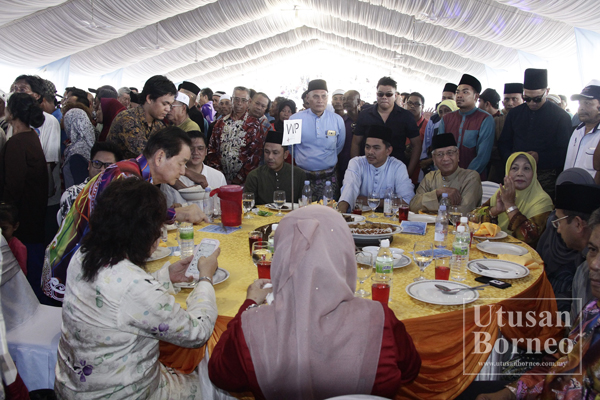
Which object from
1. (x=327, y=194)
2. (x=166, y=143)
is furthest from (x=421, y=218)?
(x=166, y=143)

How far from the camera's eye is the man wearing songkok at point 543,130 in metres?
4.51

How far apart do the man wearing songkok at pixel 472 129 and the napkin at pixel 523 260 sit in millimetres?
2529

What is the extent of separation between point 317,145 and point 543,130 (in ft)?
7.58

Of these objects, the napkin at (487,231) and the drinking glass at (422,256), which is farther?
the napkin at (487,231)

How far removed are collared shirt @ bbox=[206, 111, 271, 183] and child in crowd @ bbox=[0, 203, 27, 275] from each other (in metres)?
2.25

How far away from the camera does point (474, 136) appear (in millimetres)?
4719

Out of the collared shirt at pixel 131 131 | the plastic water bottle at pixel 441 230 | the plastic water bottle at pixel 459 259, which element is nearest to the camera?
→ the plastic water bottle at pixel 459 259

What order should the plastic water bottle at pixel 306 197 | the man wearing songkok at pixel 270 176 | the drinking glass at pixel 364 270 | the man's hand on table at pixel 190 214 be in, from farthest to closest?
the man wearing songkok at pixel 270 176
the plastic water bottle at pixel 306 197
the man's hand on table at pixel 190 214
the drinking glass at pixel 364 270

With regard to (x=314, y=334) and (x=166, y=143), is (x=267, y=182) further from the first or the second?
(x=314, y=334)

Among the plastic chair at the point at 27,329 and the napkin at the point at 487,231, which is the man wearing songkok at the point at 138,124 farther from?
the napkin at the point at 487,231

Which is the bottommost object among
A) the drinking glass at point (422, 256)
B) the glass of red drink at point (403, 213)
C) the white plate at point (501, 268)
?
the white plate at point (501, 268)

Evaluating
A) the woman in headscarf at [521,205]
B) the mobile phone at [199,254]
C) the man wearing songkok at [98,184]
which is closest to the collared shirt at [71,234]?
the man wearing songkok at [98,184]

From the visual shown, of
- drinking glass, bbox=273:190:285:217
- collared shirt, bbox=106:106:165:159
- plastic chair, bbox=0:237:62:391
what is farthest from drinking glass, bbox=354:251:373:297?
collared shirt, bbox=106:106:165:159

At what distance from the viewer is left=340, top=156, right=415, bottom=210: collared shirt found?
12.7ft
